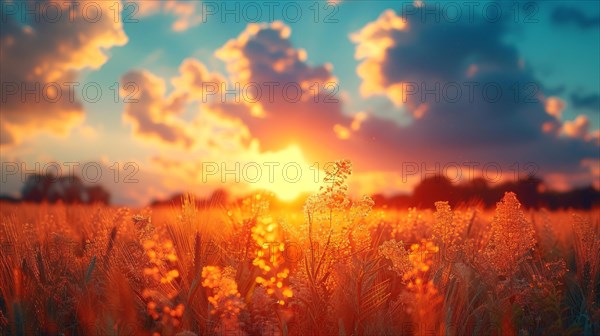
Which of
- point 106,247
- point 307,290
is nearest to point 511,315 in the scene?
point 307,290

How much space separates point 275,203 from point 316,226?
940 millimetres

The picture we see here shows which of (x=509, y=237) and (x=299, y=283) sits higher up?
(x=509, y=237)

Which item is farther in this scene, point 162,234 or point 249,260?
point 162,234

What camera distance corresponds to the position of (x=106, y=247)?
4.30m

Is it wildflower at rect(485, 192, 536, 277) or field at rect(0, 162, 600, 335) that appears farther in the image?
wildflower at rect(485, 192, 536, 277)

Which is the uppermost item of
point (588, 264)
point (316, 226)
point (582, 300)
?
point (316, 226)

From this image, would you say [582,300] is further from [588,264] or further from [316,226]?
[316,226]

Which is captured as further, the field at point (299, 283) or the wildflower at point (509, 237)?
the wildflower at point (509, 237)

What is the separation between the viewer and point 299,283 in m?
3.64

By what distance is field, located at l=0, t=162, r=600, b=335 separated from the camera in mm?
3420

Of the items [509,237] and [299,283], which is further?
[509,237]

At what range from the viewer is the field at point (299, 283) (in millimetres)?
3420

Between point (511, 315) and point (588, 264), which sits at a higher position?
point (588, 264)

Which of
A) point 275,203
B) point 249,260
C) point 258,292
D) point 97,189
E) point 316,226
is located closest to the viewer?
point 258,292
